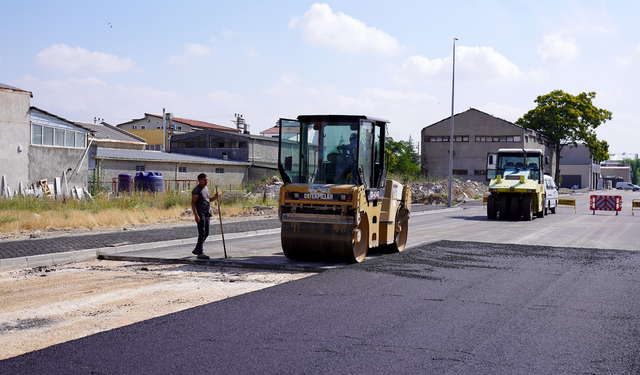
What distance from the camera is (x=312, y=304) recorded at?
7508mm

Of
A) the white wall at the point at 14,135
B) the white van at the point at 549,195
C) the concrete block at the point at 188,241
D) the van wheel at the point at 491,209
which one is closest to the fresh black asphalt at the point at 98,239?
the concrete block at the point at 188,241

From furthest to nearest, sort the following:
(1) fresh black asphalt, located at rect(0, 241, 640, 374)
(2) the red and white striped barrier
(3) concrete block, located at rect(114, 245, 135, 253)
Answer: (2) the red and white striped barrier, (3) concrete block, located at rect(114, 245, 135, 253), (1) fresh black asphalt, located at rect(0, 241, 640, 374)

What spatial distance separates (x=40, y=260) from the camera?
11.3m

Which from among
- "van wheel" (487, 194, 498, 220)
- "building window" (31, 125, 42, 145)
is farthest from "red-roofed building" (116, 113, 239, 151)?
"van wheel" (487, 194, 498, 220)

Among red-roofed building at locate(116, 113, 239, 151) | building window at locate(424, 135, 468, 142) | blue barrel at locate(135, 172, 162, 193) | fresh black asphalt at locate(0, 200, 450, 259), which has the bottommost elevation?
fresh black asphalt at locate(0, 200, 450, 259)

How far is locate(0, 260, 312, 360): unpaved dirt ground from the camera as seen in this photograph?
21.1 ft

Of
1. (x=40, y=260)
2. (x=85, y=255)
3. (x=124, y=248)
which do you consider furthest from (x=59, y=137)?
(x=40, y=260)

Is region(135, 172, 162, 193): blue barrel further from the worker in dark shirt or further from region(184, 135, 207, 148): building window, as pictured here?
the worker in dark shirt

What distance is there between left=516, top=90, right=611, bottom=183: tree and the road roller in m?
65.4

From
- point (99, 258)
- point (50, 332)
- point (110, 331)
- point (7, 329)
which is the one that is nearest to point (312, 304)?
point (110, 331)

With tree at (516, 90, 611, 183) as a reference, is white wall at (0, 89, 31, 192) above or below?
below

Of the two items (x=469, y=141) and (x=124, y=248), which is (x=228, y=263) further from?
(x=469, y=141)

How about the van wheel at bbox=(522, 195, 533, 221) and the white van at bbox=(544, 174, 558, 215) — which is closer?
the van wheel at bbox=(522, 195, 533, 221)

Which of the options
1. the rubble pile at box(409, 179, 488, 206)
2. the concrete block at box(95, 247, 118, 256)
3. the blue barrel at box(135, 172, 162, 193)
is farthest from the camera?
the rubble pile at box(409, 179, 488, 206)
